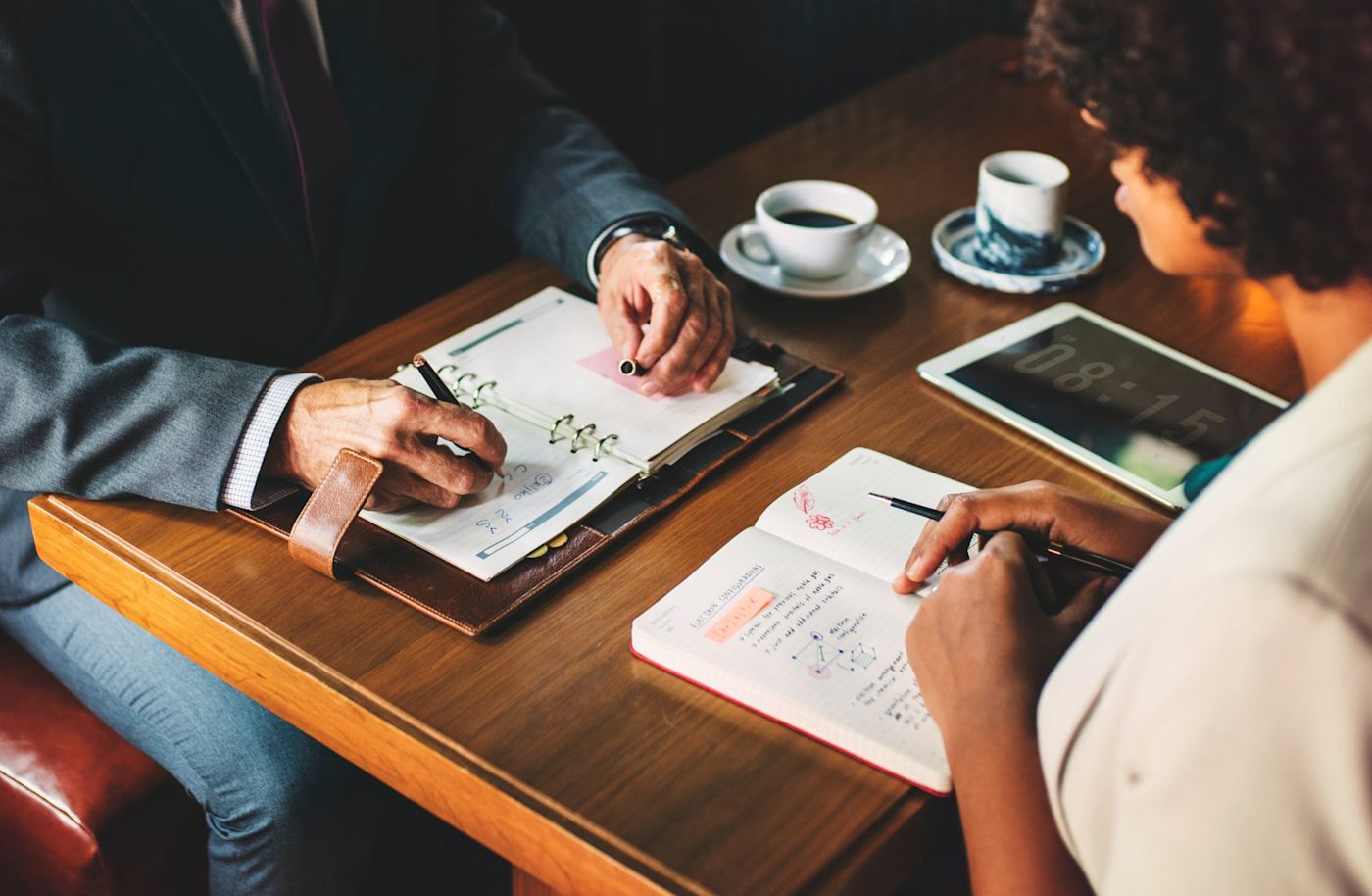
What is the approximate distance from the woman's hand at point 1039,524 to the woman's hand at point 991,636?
3 centimetres

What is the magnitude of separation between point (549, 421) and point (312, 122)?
556mm

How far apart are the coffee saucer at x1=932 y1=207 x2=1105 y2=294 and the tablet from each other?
0.07 m

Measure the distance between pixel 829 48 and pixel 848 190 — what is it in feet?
6.19

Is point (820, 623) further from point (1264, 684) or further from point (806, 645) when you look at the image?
point (1264, 684)

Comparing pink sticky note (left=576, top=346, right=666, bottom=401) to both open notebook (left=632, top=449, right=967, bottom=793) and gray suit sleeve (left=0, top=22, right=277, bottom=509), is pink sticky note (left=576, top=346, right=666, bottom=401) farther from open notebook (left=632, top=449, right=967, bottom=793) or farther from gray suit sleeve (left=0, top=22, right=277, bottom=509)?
gray suit sleeve (left=0, top=22, right=277, bottom=509)

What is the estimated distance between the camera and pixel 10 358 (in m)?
0.97

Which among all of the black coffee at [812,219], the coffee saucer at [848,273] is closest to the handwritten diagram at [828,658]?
the coffee saucer at [848,273]

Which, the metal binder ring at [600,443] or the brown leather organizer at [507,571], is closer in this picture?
the brown leather organizer at [507,571]

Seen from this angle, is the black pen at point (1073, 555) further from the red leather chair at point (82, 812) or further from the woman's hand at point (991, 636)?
the red leather chair at point (82, 812)

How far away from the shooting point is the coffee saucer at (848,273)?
4.23ft

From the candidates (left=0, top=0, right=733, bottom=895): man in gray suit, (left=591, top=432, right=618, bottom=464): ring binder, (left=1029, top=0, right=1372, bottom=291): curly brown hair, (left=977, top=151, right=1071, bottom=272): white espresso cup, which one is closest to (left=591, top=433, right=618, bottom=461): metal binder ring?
(left=591, top=432, right=618, bottom=464): ring binder

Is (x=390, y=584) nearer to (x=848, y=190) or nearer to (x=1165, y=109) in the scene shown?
(x=1165, y=109)

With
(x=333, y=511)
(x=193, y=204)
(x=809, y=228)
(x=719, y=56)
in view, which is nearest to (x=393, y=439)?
(x=333, y=511)

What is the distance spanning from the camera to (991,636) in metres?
0.74
